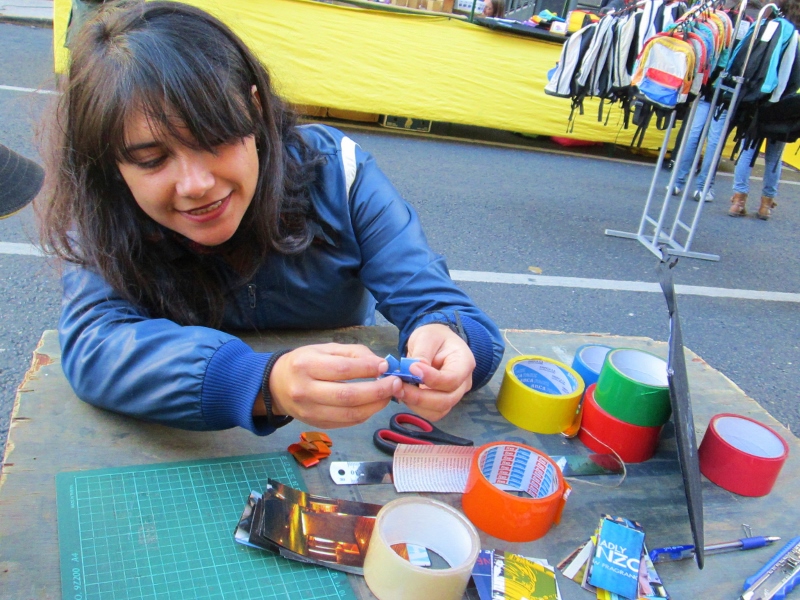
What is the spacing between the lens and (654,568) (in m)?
0.92

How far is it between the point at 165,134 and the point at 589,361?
88cm

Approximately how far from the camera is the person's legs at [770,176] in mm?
4629

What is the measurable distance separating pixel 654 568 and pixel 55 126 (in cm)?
119

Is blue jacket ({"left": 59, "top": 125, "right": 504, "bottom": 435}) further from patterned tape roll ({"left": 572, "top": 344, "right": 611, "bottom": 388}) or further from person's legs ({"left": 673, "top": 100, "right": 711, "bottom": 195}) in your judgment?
person's legs ({"left": 673, "top": 100, "right": 711, "bottom": 195})

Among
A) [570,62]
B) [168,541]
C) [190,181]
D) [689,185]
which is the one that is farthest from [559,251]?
[168,541]

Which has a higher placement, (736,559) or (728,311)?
(736,559)

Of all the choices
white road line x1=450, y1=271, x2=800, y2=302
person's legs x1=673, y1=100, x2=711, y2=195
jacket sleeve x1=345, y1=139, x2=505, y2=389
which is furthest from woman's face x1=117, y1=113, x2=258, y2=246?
person's legs x1=673, y1=100, x2=711, y2=195

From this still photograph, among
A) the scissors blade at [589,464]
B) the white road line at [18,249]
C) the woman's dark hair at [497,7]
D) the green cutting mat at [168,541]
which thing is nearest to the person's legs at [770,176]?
the woman's dark hair at [497,7]

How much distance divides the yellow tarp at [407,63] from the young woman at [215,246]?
13.5 ft

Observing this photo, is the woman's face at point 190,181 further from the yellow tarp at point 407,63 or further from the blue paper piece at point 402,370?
the yellow tarp at point 407,63

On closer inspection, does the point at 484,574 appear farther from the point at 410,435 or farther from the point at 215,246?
the point at 215,246

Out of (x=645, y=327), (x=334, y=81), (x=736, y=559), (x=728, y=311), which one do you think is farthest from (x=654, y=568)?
(x=334, y=81)

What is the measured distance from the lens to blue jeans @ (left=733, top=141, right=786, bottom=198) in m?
4.63

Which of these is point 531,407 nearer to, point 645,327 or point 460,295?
point 460,295
